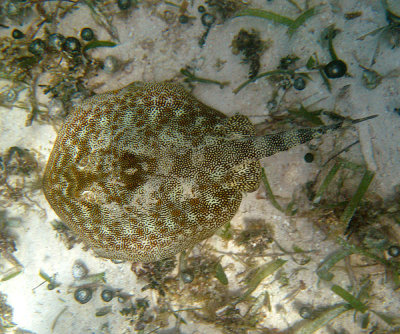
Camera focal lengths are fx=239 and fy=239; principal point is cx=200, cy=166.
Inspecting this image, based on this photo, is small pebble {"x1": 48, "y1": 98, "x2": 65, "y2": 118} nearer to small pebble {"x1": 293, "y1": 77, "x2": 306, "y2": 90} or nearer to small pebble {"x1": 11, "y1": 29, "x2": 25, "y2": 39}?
small pebble {"x1": 11, "y1": 29, "x2": 25, "y2": 39}

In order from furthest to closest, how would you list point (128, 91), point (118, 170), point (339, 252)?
point (339, 252), point (128, 91), point (118, 170)

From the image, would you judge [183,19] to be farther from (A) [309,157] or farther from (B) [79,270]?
(B) [79,270]

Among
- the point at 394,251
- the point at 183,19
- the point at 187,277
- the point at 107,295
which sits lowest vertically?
the point at 107,295

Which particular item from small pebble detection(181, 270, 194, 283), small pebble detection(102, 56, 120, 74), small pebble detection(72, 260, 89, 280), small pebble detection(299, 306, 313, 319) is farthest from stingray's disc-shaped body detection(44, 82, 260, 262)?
small pebble detection(299, 306, 313, 319)

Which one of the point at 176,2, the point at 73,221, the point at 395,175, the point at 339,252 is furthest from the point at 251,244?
the point at 176,2

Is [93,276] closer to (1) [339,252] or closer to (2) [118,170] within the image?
(2) [118,170]

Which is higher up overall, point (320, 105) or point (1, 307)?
point (320, 105)

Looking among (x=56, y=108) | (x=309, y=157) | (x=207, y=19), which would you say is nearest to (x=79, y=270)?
(x=56, y=108)

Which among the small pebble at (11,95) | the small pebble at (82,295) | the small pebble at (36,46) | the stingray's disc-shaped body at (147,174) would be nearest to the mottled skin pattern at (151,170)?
the stingray's disc-shaped body at (147,174)
